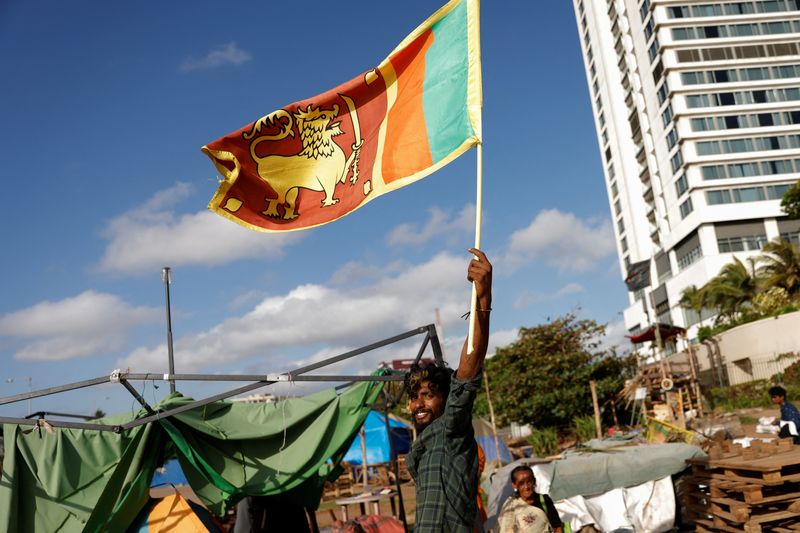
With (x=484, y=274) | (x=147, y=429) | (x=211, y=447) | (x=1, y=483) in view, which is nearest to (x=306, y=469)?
(x=211, y=447)

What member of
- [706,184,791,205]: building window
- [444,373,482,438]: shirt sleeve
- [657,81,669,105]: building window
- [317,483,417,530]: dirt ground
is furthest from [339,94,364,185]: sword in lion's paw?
[657,81,669,105]: building window

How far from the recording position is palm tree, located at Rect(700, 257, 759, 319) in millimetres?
38969

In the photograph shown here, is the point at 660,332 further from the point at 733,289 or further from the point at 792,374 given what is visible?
the point at 733,289

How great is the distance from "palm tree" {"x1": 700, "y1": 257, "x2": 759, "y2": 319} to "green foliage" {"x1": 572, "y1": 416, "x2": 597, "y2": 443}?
19.9 metres

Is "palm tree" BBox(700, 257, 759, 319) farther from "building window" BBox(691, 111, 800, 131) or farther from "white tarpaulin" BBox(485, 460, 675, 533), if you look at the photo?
"white tarpaulin" BBox(485, 460, 675, 533)

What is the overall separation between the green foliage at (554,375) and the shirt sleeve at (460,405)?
23167 mm

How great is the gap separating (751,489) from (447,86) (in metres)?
5.75

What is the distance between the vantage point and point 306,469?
6.70 metres

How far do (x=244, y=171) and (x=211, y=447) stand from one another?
9.01 ft

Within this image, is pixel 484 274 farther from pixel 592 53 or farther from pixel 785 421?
pixel 592 53

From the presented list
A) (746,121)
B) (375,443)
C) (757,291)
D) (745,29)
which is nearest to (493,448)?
(375,443)

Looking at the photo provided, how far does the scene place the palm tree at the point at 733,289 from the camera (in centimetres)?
3897

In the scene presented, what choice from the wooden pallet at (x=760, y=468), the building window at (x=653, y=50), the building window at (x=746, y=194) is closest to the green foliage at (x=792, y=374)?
the wooden pallet at (x=760, y=468)

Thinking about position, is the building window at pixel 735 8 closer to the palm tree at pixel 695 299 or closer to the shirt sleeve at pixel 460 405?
the palm tree at pixel 695 299
